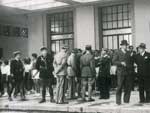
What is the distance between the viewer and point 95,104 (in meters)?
13.9

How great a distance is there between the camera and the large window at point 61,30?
26219 millimetres

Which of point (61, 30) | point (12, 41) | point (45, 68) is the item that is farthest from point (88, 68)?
point (12, 41)

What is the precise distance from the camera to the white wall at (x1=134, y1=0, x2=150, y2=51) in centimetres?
2275

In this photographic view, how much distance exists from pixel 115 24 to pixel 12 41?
33.4ft

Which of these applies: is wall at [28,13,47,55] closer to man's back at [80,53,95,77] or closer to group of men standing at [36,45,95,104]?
group of men standing at [36,45,95,104]

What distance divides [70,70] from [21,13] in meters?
13.7

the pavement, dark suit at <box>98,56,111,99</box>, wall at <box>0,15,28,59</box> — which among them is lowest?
the pavement

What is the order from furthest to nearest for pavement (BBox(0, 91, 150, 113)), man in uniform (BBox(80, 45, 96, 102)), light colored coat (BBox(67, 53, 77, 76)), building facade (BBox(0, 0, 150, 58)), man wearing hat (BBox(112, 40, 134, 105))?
building facade (BBox(0, 0, 150, 58)) < light colored coat (BBox(67, 53, 77, 76)) < man in uniform (BBox(80, 45, 96, 102)) < man wearing hat (BBox(112, 40, 134, 105)) < pavement (BBox(0, 91, 150, 113))

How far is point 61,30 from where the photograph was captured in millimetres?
26719

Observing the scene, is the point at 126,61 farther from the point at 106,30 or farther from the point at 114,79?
the point at 106,30

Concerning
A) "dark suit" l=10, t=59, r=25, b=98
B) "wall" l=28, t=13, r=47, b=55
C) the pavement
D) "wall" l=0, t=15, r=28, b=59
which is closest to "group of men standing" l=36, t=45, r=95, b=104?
the pavement

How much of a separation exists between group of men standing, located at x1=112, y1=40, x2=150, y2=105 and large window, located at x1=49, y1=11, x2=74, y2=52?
12592 millimetres

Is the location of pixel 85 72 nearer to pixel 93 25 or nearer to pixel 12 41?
pixel 93 25

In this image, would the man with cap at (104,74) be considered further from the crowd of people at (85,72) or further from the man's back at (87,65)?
the man's back at (87,65)
